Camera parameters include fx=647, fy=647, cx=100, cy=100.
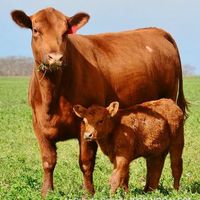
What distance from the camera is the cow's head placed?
8141 millimetres

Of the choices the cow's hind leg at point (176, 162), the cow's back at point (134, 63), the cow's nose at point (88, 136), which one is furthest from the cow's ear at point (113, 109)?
the cow's hind leg at point (176, 162)

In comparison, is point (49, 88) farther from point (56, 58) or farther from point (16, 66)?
point (16, 66)

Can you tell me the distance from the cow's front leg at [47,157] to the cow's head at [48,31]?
1.17 metres

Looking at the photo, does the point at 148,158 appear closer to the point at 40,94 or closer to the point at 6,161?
the point at 40,94

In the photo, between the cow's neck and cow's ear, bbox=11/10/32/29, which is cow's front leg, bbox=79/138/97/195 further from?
cow's ear, bbox=11/10/32/29

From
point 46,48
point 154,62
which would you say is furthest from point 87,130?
point 154,62

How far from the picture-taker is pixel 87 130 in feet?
27.3

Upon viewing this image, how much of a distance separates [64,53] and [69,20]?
74 cm

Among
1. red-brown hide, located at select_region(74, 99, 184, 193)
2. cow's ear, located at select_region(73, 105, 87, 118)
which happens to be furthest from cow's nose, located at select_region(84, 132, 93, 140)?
cow's ear, located at select_region(73, 105, 87, 118)

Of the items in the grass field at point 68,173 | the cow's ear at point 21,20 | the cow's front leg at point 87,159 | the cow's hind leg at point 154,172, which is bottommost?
the grass field at point 68,173

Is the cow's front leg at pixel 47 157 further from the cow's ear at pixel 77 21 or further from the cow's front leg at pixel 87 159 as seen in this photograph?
the cow's ear at pixel 77 21

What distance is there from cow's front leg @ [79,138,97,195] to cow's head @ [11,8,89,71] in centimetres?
129

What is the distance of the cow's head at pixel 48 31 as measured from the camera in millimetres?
8141

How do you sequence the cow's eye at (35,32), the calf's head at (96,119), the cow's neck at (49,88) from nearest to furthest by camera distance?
the calf's head at (96,119) → the cow's eye at (35,32) → the cow's neck at (49,88)
